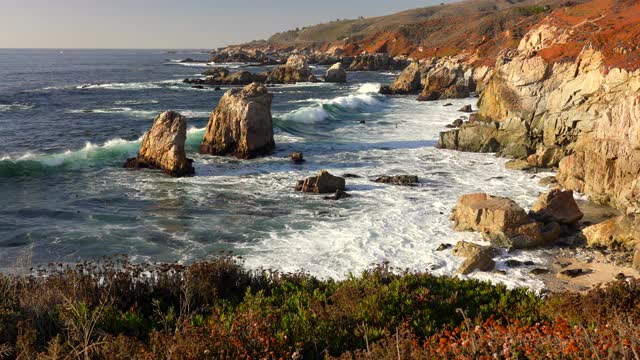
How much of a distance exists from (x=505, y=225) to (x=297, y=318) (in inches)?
443

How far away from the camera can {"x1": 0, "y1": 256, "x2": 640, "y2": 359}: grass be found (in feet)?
19.4

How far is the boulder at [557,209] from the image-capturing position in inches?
688

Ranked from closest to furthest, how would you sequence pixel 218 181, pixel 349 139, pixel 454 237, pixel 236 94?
pixel 454 237, pixel 218 181, pixel 236 94, pixel 349 139

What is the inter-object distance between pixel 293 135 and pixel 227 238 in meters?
23.0

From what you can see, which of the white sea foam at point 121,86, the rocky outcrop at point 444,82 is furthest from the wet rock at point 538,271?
the white sea foam at point 121,86

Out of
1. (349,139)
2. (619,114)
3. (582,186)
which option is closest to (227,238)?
(582,186)

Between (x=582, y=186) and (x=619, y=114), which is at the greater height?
(x=619, y=114)

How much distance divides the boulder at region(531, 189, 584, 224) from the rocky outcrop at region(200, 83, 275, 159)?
1771cm

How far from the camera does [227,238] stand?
17.7 meters

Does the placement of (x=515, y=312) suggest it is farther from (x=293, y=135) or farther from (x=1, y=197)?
(x=293, y=135)

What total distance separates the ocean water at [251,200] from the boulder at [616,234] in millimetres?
1973

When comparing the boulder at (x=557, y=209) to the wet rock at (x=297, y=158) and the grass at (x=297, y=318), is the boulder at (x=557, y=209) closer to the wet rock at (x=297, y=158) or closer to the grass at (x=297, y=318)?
the grass at (x=297, y=318)

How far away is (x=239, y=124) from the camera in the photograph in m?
30.5

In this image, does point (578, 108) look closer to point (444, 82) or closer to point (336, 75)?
point (444, 82)
